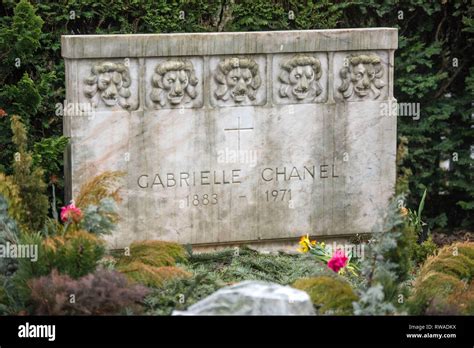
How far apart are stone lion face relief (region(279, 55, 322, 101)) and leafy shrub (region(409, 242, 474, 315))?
2097mm

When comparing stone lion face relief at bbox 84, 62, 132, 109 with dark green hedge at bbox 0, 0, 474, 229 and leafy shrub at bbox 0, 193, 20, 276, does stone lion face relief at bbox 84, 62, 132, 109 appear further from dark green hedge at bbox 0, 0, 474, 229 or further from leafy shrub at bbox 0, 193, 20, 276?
leafy shrub at bbox 0, 193, 20, 276

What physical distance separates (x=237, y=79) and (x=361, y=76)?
1033mm

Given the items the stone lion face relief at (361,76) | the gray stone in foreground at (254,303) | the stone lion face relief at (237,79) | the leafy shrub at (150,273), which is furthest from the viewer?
the stone lion face relief at (361,76)

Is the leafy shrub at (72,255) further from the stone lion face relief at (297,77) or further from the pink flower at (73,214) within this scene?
the stone lion face relief at (297,77)

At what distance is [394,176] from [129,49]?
7.93 ft

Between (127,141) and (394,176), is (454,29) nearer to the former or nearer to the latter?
(394,176)

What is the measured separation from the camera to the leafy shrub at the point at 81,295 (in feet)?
22.1

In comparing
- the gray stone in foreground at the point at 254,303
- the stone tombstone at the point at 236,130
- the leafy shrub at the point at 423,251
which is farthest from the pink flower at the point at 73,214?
the leafy shrub at the point at 423,251

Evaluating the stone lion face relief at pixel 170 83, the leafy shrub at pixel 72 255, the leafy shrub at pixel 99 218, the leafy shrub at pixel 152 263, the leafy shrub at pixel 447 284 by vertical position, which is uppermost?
the stone lion face relief at pixel 170 83

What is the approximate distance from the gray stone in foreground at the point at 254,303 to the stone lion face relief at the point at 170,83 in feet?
10.3

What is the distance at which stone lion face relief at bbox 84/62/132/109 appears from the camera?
9.24 meters

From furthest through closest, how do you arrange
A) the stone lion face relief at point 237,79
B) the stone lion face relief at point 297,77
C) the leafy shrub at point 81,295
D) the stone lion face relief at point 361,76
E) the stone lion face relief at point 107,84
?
the stone lion face relief at point 361,76 < the stone lion face relief at point 297,77 < the stone lion face relief at point 237,79 < the stone lion face relief at point 107,84 < the leafy shrub at point 81,295

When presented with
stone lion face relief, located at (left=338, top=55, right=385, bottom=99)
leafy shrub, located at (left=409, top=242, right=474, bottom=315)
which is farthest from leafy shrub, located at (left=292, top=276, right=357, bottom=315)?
stone lion face relief, located at (left=338, top=55, right=385, bottom=99)
